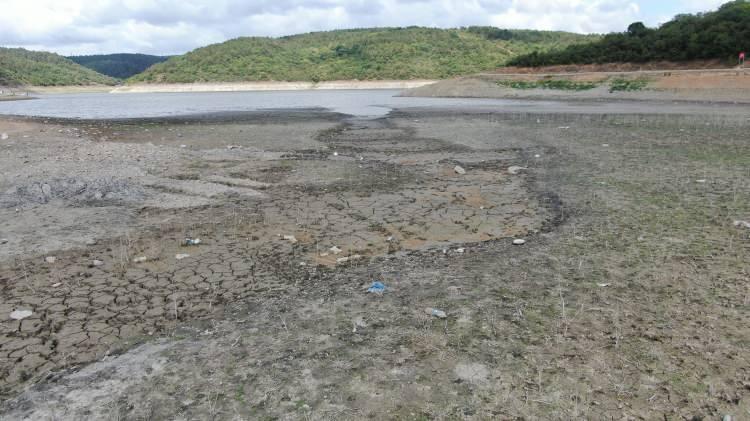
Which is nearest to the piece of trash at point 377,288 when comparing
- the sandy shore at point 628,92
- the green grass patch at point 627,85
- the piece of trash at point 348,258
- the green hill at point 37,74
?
the piece of trash at point 348,258

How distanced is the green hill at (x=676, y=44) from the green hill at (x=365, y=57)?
3314cm

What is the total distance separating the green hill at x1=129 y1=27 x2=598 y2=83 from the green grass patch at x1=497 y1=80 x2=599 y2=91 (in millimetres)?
37625

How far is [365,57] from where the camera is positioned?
10019 cm

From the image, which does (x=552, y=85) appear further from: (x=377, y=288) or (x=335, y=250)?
(x=377, y=288)

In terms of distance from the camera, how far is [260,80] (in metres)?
87.5

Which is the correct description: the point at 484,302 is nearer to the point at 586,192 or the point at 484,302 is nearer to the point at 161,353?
the point at 161,353

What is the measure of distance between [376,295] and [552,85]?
39.3 m

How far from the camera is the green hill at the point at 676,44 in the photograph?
35.1 metres

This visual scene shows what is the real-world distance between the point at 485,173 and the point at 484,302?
5670 mm

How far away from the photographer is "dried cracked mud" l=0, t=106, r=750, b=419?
2.76 m

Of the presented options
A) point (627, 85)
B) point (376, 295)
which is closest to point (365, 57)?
point (627, 85)

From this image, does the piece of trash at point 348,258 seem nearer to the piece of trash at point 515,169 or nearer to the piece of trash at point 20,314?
the piece of trash at point 20,314

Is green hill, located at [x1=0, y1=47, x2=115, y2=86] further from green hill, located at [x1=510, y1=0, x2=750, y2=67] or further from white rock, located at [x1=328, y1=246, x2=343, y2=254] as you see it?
white rock, located at [x1=328, y1=246, x2=343, y2=254]

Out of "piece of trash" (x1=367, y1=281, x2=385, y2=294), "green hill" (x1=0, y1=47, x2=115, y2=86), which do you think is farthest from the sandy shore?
"green hill" (x1=0, y1=47, x2=115, y2=86)
